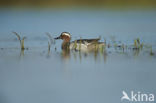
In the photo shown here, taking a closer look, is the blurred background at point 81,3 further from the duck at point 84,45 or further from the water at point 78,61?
the duck at point 84,45

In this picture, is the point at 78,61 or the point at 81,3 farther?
the point at 81,3

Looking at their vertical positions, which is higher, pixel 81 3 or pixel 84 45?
pixel 81 3

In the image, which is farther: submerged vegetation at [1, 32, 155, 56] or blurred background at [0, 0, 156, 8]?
blurred background at [0, 0, 156, 8]

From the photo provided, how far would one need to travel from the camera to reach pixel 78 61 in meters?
8.49

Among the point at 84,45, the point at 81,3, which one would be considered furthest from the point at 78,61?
the point at 81,3

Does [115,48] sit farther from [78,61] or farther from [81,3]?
[81,3]

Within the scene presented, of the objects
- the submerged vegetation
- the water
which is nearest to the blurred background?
the water

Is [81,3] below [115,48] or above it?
above

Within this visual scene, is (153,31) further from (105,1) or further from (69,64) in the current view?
(105,1)

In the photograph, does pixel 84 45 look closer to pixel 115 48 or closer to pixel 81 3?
pixel 115 48

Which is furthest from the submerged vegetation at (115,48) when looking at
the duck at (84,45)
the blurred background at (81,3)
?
the blurred background at (81,3)

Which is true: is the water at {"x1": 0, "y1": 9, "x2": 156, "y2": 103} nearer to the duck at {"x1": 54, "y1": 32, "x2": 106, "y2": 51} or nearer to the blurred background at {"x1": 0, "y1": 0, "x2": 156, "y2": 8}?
the duck at {"x1": 54, "y1": 32, "x2": 106, "y2": 51}

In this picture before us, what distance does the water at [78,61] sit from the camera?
674cm

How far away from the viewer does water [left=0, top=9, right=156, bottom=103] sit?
265 inches
